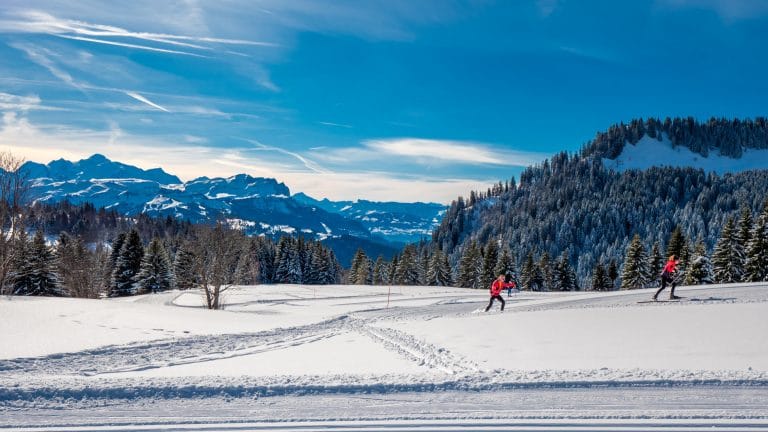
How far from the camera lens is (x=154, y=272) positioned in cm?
5634

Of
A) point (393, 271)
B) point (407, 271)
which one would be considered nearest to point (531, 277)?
point (407, 271)

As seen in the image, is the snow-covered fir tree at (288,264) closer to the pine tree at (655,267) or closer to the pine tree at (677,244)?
the pine tree at (655,267)

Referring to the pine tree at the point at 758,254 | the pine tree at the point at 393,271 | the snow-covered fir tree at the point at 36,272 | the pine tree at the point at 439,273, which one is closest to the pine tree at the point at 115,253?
the snow-covered fir tree at the point at 36,272

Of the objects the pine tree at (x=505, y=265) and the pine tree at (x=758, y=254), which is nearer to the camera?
the pine tree at (x=758, y=254)

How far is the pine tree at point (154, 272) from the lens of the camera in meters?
55.8

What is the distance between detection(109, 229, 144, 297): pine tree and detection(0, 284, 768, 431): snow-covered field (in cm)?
4067

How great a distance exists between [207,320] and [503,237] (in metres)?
176

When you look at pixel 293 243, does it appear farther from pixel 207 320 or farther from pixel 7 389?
pixel 7 389

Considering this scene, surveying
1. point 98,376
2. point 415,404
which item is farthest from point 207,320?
point 415,404

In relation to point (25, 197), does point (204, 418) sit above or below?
below

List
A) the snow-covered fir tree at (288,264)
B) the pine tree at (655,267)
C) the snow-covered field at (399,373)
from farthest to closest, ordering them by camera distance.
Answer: the snow-covered fir tree at (288,264), the pine tree at (655,267), the snow-covered field at (399,373)

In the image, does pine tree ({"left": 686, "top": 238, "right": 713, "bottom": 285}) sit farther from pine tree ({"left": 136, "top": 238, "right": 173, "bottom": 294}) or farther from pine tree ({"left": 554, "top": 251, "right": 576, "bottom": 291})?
pine tree ({"left": 136, "top": 238, "right": 173, "bottom": 294})

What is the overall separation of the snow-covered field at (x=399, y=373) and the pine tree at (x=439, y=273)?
169 ft

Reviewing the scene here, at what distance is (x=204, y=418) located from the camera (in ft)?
24.5
